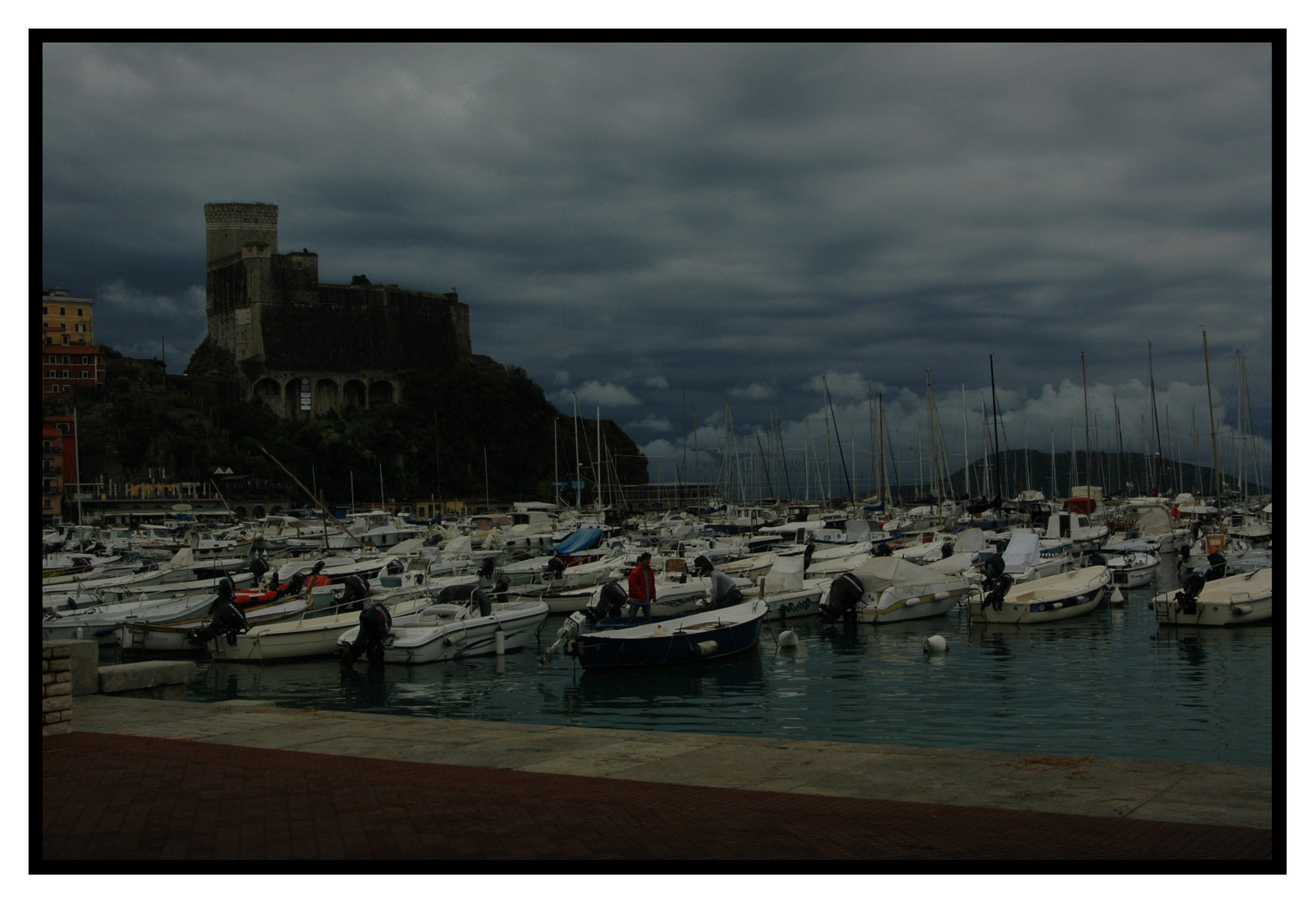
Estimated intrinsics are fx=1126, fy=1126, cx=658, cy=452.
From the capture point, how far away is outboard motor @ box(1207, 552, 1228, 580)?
108 ft

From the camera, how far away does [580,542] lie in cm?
5478

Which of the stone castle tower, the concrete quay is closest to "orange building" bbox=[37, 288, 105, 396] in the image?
the stone castle tower

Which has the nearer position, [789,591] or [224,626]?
[224,626]

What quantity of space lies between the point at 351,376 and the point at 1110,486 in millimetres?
79324

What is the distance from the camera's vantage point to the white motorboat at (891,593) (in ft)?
96.9

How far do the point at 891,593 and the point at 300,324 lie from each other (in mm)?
102917

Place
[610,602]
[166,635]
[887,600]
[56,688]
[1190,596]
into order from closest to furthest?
[56,688] < [610,602] < [1190,596] < [166,635] < [887,600]

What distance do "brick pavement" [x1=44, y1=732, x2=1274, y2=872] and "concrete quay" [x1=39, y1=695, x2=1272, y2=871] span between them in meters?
0.02

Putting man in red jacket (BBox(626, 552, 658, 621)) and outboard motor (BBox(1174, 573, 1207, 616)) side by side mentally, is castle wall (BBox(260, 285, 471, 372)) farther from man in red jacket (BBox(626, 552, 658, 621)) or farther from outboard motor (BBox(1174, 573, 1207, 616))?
outboard motor (BBox(1174, 573, 1207, 616))

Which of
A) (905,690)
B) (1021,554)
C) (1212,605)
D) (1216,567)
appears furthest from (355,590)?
(1216,567)

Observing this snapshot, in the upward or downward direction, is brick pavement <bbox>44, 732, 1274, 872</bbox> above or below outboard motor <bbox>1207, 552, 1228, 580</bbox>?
above

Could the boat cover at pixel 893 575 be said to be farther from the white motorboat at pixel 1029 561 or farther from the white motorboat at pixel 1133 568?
A: the white motorboat at pixel 1133 568

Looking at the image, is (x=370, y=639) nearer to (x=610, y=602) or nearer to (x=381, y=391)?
(x=610, y=602)

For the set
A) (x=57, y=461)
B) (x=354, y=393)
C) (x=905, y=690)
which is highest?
(x=354, y=393)
